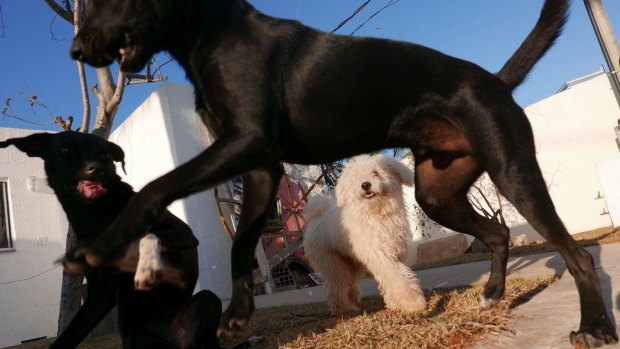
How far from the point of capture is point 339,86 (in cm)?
205

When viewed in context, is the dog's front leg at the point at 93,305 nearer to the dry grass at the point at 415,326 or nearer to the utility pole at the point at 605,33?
the dry grass at the point at 415,326

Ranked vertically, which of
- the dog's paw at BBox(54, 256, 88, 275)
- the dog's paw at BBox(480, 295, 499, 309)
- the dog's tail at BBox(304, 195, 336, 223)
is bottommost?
the dog's paw at BBox(480, 295, 499, 309)

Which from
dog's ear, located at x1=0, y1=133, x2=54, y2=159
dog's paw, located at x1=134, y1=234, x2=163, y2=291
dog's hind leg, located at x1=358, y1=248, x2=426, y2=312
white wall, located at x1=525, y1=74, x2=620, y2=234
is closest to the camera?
dog's paw, located at x1=134, y1=234, x2=163, y2=291

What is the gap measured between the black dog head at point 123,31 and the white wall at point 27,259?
868cm

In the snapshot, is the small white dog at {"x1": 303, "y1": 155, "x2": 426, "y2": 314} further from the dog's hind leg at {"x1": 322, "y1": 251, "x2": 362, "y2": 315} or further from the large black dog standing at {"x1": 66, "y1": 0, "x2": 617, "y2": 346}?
the large black dog standing at {"x1": 66, "y1": 0, "x2": 617, "y2": 346}

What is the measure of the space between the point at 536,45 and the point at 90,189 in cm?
256

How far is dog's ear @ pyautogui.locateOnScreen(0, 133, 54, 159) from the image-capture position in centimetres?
279

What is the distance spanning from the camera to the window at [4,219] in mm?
8898

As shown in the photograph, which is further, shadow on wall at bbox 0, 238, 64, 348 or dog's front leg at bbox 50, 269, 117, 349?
shadow on wall at bbox 0, 238, 64, 348

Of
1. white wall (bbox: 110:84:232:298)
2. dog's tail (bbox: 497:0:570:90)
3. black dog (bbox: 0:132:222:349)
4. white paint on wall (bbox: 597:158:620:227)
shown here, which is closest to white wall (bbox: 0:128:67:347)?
white wall (bbox: 110:84:232:298)

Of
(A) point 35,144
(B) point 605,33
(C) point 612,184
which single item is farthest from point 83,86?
(C) point 612,184

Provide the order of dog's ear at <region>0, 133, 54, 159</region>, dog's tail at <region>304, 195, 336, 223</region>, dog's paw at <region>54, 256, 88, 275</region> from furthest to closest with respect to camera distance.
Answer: dog's tail at <region>304, 195, 336, 223</region> → dog's ear at <region>0, 133, 54, 159</region> → dog's paw at <region>54, 256, 88, 275</region>

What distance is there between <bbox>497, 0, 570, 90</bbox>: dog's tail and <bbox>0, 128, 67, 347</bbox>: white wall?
9.37 metres

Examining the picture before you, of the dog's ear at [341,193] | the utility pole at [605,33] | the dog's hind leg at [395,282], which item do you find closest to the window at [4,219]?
the dog's ear at [341,193]
